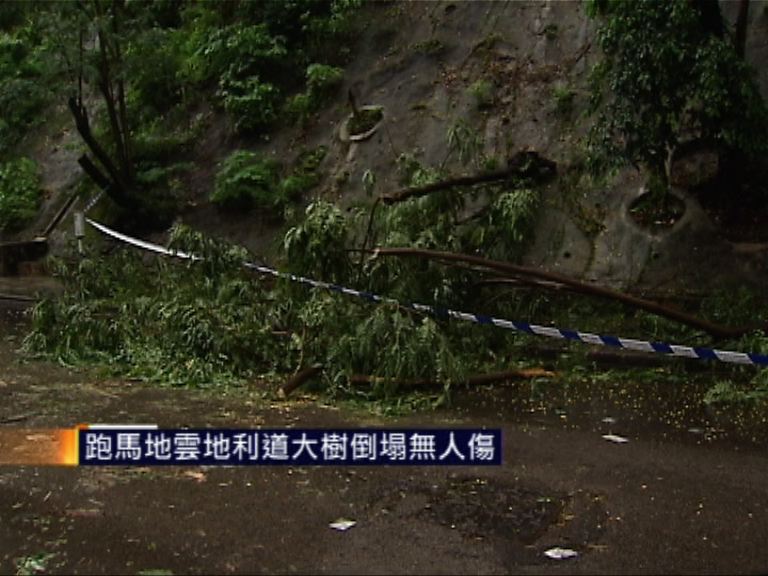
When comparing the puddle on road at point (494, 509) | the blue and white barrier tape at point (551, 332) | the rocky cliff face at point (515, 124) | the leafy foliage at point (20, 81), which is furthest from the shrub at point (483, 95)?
the puddle on road at point (494, 509)

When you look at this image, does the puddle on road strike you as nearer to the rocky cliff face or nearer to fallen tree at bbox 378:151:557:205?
fallen tree at bbox 378:151:557:205

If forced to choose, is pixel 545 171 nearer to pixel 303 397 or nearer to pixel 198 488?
pixel 303 397

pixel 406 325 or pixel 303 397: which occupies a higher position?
pixel 406 325

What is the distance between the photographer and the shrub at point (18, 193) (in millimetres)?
16406

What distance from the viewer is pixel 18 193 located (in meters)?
16.8

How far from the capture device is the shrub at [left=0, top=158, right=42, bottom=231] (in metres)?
16.4

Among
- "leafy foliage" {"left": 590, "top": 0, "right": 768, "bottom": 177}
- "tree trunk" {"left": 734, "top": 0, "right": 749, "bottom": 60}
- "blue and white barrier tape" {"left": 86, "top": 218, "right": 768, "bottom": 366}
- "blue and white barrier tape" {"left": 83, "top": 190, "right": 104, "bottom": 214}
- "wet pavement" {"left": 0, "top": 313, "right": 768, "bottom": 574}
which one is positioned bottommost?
"wet pavement" {"left": 0, "top": 313, "right": 768, "bottom": 574}

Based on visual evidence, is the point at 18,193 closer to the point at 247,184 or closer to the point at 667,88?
the point at 247,184

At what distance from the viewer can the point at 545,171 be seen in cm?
1065

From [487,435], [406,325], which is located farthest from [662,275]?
[487,435]

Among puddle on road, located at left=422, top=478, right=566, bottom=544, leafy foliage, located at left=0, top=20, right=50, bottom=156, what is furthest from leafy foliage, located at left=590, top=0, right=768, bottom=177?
leafy foliage, located at left=0, top=20, right=50, bottom=156

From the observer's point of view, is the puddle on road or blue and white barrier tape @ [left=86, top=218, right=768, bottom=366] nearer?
the puddle on road

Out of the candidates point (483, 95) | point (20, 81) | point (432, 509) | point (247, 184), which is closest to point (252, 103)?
point (247, 184)

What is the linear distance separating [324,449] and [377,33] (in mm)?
10215
